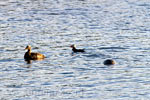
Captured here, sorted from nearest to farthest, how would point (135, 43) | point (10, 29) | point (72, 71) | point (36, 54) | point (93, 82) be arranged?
point (93, 82), point (72, 71), point (36, 54), point (135, 43), point (10, 29)

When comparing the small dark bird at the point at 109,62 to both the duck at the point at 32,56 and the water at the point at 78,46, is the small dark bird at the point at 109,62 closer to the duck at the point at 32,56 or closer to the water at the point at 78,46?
the water at the point at 78,46

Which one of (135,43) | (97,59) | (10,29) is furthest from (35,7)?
(97,59)

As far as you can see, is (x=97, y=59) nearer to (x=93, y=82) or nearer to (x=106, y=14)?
(x=93, y=82)

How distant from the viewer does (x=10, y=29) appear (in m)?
40.0

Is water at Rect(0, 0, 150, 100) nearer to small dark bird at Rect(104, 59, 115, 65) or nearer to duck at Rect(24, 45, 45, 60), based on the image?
small dark bird at Rect(104, 59, 115, 65)

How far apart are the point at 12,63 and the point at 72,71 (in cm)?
431

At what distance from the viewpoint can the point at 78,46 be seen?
34844 millimetres

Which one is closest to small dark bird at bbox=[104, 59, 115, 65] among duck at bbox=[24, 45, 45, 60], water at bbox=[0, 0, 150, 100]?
water at bbox=[0, 0, 150, 100]

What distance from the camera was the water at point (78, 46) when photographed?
22.5m

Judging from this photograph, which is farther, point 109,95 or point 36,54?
point 36,54

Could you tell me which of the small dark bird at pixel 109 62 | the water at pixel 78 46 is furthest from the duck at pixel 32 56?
the small dark bird at pixel 109 62

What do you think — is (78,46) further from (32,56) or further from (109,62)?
(109,62)

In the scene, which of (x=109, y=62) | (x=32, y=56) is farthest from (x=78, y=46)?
(x=109, y=62)

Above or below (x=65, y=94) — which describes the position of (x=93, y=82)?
above
